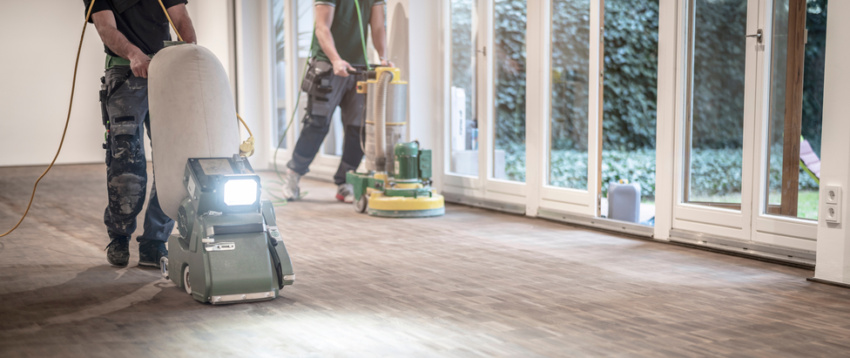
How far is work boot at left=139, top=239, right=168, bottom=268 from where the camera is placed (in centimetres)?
338

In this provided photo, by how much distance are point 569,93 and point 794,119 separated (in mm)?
1424

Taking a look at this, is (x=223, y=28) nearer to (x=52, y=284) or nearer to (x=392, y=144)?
(x=392, y=144)

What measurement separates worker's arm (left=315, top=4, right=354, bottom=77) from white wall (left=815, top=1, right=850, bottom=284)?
2.88m

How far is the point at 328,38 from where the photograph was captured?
5.28 m

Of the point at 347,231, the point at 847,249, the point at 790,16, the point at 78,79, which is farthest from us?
the point at 78,79

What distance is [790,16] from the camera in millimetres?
3486

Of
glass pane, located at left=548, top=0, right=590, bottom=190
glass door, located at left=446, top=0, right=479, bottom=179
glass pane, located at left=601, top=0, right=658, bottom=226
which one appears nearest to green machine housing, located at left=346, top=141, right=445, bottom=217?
glass door, located at left=446, top=0, right=479, bottom=179

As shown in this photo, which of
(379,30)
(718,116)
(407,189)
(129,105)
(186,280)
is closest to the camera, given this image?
(186,280)

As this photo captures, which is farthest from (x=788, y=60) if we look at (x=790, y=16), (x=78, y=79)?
(x=78, y=79)

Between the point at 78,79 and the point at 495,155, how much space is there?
5.86 m

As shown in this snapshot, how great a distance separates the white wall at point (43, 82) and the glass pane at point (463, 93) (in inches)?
205

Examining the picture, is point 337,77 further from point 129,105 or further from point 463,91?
point 129,105

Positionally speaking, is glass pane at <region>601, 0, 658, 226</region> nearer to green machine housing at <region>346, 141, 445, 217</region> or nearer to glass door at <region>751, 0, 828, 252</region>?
green machine housing at <region>346, 141, 445, 217</region>

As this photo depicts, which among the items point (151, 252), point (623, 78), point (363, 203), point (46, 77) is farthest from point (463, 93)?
point (46, 77)
